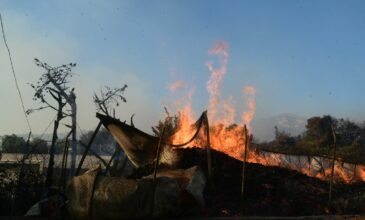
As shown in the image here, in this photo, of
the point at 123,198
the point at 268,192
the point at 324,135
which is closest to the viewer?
the point at 123,198

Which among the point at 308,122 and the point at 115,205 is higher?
the point at 308,122

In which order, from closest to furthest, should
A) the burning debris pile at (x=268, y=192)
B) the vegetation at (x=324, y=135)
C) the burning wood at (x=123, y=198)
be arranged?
the burning wood at (x=123, y=198) < the burning debris pile at (x=268, y=192) < the vegetation at (x=324, y=135)

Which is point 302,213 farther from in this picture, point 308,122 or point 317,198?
point 308,122

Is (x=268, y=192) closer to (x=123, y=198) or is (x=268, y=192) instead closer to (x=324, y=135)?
(x=123, y=198)

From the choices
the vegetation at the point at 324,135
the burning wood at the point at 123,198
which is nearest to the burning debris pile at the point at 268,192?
the burning wood at the point at 123,198

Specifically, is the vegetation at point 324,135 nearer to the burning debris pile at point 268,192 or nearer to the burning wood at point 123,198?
the burning debris pile at point 268,192

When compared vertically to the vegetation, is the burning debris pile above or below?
below

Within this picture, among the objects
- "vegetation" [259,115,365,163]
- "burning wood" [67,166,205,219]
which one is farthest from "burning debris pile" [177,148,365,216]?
"vegetation" [259,115,365,163]

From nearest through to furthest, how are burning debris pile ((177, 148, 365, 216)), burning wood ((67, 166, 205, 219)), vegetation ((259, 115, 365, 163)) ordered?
burning wood ((67, 166, 205, 219)) → burning debris pile ((177, 148, 365, 216)) → vegetation ((259, 115, 365, 163))

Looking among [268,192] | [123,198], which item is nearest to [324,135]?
[268,192]

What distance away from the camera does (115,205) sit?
6902 millimetres

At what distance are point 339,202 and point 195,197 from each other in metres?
3.58

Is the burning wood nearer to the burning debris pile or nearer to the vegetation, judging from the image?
the burning debris pile

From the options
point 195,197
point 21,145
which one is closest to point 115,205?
point 195,197
